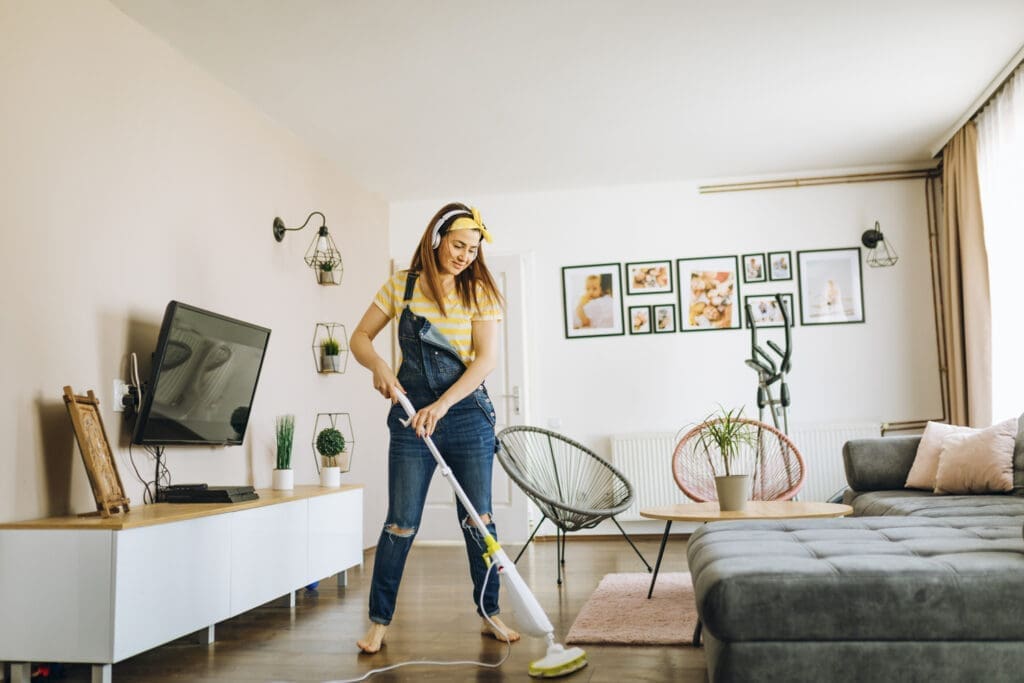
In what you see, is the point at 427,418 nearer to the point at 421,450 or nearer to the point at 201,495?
the point at 421,450

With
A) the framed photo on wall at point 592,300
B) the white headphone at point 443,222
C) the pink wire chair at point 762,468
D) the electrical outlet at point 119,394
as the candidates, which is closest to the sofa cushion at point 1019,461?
the pink wire chair at point 762,468

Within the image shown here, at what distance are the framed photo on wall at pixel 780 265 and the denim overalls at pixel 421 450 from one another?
372 centimetres

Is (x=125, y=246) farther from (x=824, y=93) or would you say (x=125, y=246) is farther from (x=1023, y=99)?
(x=1023, y=99)

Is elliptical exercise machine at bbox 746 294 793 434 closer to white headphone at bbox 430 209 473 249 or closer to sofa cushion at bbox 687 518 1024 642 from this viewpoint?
white headphone at bbox 430 209 473 249

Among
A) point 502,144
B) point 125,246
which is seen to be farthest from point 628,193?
point 125,246

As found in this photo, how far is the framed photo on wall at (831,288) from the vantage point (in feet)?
18.8

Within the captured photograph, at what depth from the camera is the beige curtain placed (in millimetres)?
4914

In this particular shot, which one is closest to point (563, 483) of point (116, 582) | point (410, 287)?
point (410, 287)

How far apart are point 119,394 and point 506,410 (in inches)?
125

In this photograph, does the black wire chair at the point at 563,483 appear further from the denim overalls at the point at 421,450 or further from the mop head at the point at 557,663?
the mop head at the point at 557,663

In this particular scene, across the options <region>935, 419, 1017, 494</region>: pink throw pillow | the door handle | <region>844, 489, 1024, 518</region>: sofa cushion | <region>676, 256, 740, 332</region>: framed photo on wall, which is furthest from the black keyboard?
<region>676, 256, 740, 332</region>: framed photo on wall

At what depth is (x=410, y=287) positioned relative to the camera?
267 centimetres

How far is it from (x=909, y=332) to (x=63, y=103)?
5.00m

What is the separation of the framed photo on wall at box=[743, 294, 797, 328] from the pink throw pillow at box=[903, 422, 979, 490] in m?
1.92
